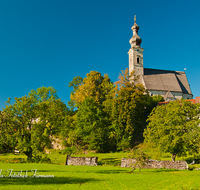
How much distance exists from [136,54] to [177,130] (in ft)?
181

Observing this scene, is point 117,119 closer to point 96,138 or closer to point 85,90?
point 96,138

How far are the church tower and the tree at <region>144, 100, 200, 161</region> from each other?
47744 mm

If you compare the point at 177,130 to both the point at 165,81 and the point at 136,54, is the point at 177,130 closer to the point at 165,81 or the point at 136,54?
the point at 165,81

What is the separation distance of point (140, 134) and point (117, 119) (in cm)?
791

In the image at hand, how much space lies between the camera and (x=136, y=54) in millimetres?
75688

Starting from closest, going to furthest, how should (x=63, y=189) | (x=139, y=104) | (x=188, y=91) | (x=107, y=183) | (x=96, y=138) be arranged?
1. (x=63, y=189)
2. (x=107, y=183)
3. (x=96, y=138)
4. (x=139, y=104)
5. (x=188, y=91)

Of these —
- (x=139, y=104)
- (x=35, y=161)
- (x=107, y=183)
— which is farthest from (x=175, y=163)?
(x=139, y=104)

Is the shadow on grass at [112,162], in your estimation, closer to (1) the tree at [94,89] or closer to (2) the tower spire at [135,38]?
(1) the tree at [94,89]

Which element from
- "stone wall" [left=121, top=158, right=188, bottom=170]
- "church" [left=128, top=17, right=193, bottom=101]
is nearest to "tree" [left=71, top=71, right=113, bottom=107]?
"church" [left=128, top=17, right=193, bottom=101]

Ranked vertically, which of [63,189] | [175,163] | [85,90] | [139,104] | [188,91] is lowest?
[63,189]

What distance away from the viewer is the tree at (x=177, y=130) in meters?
23.2

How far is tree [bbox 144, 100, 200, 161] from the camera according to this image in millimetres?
23188

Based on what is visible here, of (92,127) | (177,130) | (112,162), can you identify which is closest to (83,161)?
(112,162)

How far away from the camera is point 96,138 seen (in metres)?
37.5
